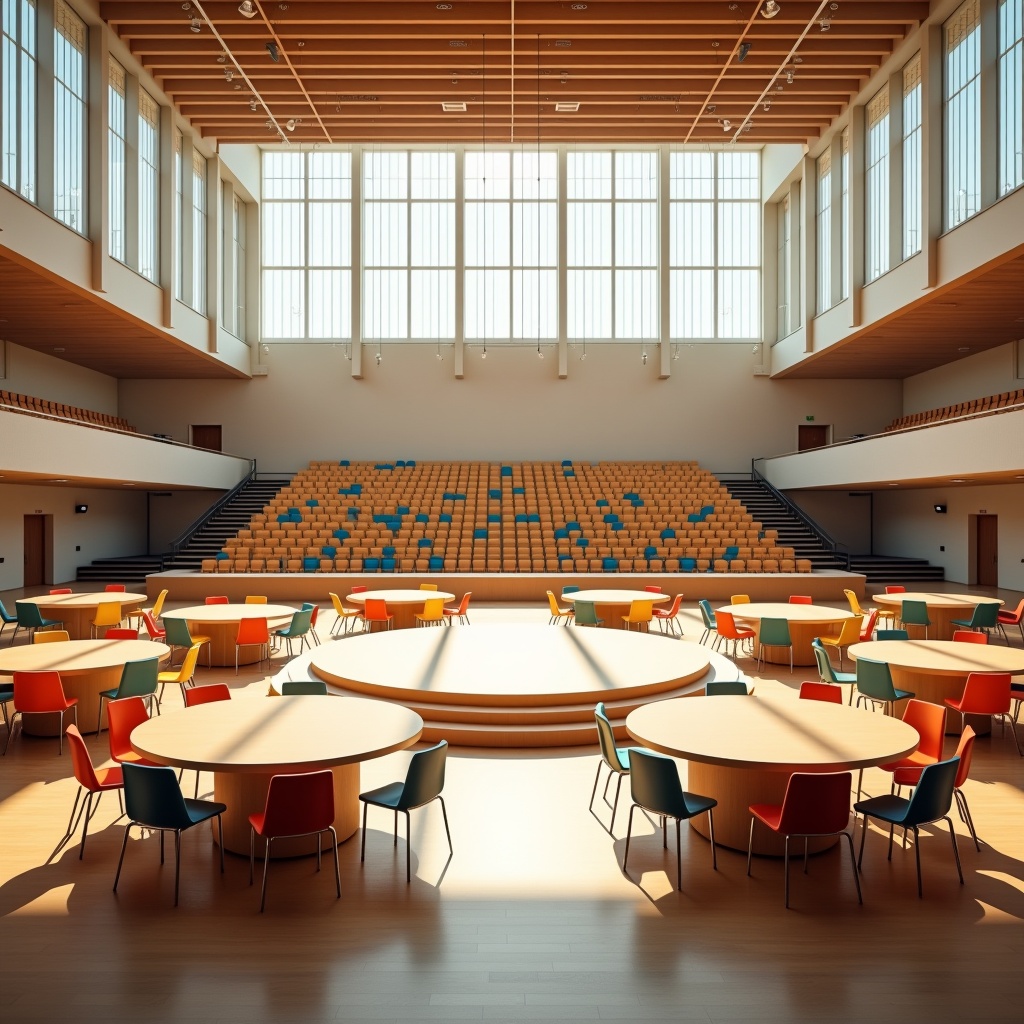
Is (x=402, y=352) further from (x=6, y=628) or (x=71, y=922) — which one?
(x=71, y=922)

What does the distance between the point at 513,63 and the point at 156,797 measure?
1453 cm

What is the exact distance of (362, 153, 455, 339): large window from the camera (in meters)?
24.0

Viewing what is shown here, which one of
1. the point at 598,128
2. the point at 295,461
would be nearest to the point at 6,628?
the point at 295,461

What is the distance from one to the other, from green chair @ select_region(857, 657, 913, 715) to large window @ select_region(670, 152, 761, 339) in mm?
18471

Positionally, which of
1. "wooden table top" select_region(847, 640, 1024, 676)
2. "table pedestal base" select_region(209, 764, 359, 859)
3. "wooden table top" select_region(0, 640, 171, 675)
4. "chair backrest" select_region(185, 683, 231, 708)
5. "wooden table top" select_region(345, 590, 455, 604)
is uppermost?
"wooden table top" select_region(345, 590, 455, 604)

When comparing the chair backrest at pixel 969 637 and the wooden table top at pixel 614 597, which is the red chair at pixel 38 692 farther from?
the chair backrest at pixel 969 637

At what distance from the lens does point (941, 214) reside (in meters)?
15.0

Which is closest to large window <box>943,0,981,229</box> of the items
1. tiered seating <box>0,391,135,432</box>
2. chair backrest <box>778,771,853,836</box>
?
chair backrest <box>778,771,853,836</box>

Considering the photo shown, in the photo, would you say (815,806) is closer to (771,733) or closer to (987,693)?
(771,733)

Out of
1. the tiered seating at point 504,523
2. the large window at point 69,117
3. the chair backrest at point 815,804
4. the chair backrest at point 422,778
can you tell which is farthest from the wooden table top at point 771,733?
the large window at point 69,117

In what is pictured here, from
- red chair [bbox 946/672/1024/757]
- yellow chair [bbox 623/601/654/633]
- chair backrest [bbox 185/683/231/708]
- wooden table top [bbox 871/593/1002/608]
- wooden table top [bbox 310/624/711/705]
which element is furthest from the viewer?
yellow chair [bbox 623/601/654/633]

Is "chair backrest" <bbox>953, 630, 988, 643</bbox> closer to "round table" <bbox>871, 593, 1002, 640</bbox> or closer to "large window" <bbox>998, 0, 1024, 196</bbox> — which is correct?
"round table" <bbox>871, 593, 1002, 640</bbox>

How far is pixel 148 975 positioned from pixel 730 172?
83.5 feet

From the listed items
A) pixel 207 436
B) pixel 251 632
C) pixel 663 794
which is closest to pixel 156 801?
pixel 663 794
